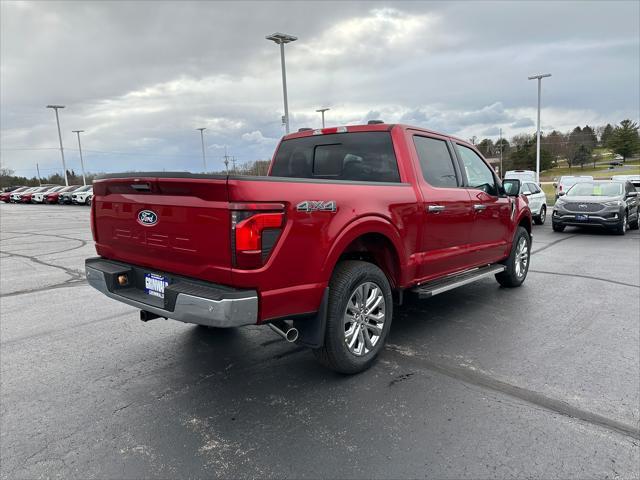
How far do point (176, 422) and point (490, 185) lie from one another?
4488 mm

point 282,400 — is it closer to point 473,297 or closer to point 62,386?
point 62,386

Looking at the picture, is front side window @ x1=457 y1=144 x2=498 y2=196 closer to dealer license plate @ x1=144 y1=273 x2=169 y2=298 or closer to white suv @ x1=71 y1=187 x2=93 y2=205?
dealer license plate @ x1=144 y1=273 x2=169 y2=298

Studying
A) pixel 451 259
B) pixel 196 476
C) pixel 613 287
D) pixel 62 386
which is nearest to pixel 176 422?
pixel 196 476

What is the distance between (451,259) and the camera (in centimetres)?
487

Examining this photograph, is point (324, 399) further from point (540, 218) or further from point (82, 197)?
point (82, 197)

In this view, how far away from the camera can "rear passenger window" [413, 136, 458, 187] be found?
458 cm

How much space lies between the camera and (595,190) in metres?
14.2

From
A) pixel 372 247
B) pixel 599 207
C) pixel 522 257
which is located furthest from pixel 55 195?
pixel 372 247

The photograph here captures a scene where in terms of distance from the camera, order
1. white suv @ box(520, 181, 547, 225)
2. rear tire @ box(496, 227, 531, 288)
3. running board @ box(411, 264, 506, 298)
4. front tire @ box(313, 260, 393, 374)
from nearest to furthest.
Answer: front tire @ box(313, 260, 393, 374), running board @ box(411, 264, 506, 298), rear tire @ box(496, 227, 531, 288), white suv @ box(520, 181, 547, 225)

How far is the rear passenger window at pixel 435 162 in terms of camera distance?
4582mm

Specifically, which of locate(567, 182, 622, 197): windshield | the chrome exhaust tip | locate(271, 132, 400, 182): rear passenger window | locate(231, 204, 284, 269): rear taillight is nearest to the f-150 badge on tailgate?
locate(231, 204, 284, 269): rear taillight

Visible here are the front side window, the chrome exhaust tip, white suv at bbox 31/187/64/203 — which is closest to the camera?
the chrome exhaust tip

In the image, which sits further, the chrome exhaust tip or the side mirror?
the side mirror

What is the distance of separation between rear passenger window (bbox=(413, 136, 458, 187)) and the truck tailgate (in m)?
2.34
